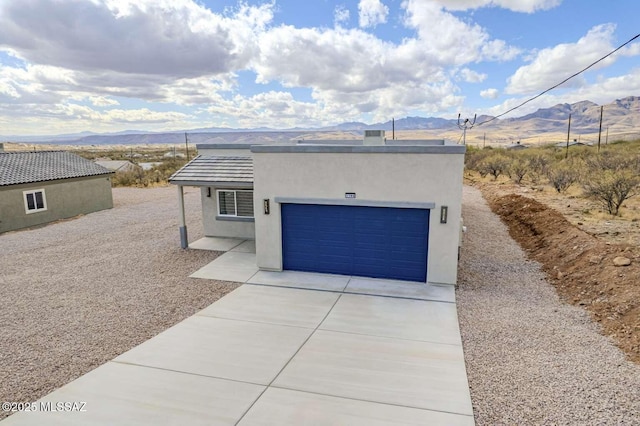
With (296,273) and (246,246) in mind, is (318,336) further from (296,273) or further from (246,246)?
(246,246)

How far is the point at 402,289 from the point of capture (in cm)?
1104

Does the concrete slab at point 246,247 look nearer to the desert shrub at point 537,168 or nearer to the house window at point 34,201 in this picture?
the house window at point 34,201

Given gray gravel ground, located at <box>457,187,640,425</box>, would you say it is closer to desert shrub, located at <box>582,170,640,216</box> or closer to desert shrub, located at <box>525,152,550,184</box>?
desert shrub, located at <box>582,170,640,216</box>

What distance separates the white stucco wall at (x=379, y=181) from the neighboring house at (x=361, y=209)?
3cm

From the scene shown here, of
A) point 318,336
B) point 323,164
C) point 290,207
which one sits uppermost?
point 323,164

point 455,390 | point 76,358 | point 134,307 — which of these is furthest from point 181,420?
point 134,307

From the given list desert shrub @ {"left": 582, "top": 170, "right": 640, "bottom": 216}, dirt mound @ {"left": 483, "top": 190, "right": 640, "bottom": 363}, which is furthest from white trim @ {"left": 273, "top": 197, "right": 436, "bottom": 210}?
desert shrub @ {"left": 582, "top": 170, "right": 640, "bottom": 216}

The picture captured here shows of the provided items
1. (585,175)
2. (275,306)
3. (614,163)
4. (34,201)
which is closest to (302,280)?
(275,306)

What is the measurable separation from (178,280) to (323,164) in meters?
5.40

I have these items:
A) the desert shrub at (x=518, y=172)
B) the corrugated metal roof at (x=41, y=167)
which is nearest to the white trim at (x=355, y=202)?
the corrugated metal roof at (x=41, y=167)

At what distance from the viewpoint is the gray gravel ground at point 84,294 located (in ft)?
24.5

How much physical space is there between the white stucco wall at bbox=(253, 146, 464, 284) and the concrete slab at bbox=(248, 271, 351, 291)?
2.86 feet

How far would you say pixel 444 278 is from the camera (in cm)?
1130

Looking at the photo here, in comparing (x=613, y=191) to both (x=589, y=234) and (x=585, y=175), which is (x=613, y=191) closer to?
(x=589, y=234)
